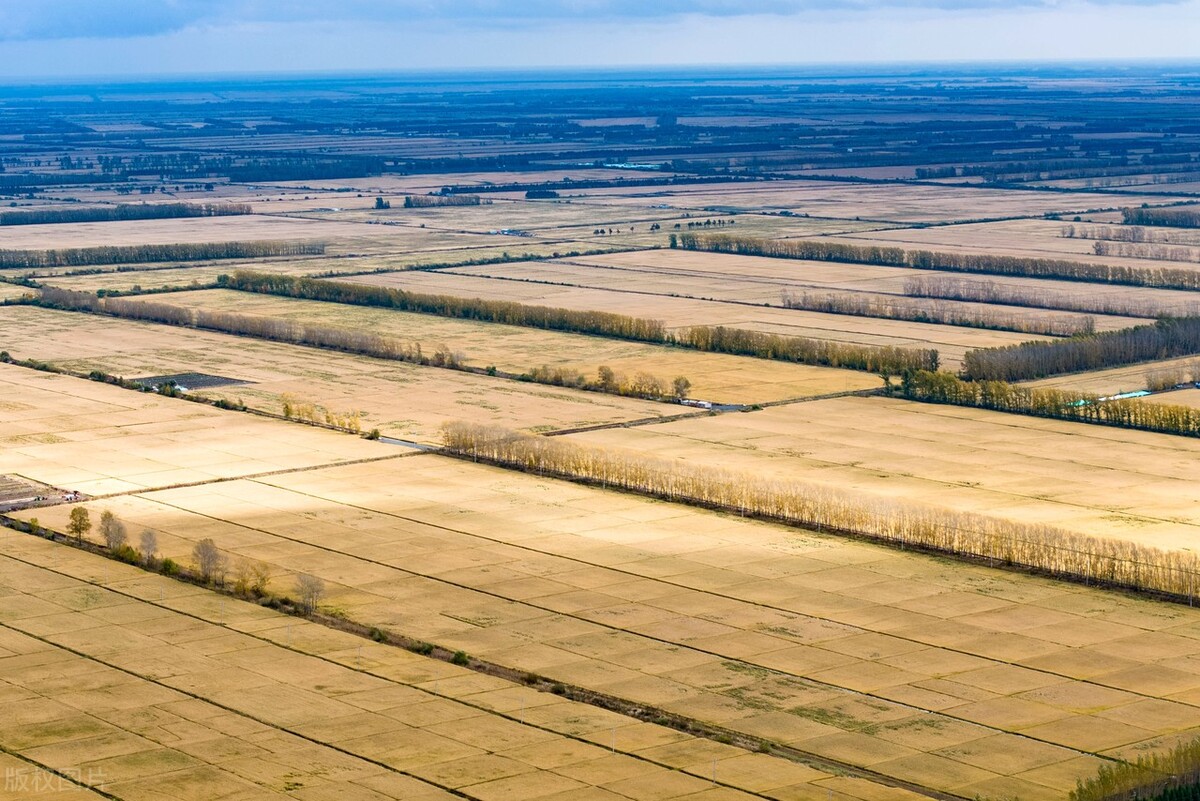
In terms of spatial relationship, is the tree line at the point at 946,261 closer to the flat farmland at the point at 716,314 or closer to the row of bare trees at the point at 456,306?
the flat farmland at the point at 716,314

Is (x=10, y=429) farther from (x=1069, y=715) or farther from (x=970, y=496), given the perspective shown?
(x=1069, y=715)

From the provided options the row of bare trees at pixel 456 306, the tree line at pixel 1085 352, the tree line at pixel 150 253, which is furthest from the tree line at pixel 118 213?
the tree line at pixel 1085 352

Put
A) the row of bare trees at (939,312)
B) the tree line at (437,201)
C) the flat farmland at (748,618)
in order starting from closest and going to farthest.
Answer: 1. the flat farmland at (748,618)
2. the row of bare trees at (939,312)
3. the tree line at (437,201)

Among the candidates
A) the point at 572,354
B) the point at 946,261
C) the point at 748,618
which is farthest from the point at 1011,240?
the point at 748,618

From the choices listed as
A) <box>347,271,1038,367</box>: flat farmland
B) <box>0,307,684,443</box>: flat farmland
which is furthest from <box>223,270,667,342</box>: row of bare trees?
<box>0,307,684,443</box>: flat farmland

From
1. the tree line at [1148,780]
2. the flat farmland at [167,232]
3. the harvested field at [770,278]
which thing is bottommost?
the flat farmland at [167,232]

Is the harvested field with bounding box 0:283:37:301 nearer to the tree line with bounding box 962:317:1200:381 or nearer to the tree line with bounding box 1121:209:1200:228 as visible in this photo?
the tree line with bounding box 962:317:1200:381
